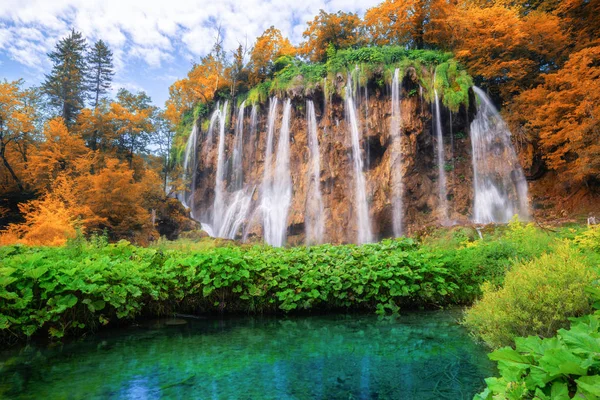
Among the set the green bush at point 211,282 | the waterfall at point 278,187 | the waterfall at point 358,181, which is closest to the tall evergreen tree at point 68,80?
the waterfall at point 278,187

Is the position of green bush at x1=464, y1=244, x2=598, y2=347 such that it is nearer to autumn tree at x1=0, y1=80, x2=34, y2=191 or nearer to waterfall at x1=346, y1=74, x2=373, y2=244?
waterfall at x1=346, y1=74, x2=373, y2=244

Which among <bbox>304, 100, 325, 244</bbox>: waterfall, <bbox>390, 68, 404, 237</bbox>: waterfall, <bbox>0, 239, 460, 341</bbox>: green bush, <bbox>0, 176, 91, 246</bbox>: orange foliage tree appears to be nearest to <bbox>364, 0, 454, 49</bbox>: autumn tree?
<bbox>390, 68, 404, 237</bbox>: waterfall

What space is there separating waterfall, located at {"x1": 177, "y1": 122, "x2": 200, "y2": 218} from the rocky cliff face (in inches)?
375

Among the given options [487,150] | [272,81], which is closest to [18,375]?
[487,150]

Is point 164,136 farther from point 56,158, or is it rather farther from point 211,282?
point 211,282

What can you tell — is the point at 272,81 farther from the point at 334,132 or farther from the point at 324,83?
the point at 334,132

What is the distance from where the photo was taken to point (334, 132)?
21438 millimetres

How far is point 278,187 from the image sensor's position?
76.0 ft

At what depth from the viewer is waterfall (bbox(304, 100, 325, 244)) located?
20.6 meters

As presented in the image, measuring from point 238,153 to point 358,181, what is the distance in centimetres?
1037

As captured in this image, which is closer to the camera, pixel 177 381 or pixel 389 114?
pixel 177 381

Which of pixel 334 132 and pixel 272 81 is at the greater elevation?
pixel 272 81

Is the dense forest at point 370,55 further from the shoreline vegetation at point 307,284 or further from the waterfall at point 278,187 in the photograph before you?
the shoreline vegetation at point 307,284

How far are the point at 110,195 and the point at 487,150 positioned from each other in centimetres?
1988
